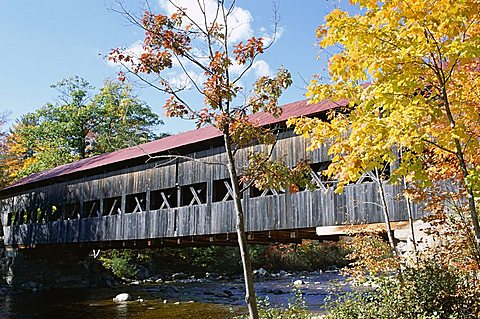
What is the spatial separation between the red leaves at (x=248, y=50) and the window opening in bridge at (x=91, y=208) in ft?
41.4

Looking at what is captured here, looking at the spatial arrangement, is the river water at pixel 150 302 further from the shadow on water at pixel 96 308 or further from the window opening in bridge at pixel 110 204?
the window opening in bridge at pixel 110 204

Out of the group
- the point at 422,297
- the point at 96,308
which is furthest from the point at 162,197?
the point at 422,297

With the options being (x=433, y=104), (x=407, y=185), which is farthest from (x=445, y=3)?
(x=407, y=185)

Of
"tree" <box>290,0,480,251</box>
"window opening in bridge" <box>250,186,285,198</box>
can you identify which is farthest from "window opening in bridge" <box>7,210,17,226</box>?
"tree" <box>290,0,480,251</box>

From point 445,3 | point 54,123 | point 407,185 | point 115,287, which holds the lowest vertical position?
point 115,287

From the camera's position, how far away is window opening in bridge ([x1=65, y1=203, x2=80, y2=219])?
677 inches

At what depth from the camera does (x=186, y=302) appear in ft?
44.6

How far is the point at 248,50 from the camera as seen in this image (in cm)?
452

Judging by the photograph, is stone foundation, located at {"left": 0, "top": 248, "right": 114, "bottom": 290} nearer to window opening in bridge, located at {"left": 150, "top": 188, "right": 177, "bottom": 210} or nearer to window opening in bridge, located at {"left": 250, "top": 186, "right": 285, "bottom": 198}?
window opening in bridge, located at {"left": 150, "top": 188, "right": 177, "bottom": 210}

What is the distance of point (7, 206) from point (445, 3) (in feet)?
65.0

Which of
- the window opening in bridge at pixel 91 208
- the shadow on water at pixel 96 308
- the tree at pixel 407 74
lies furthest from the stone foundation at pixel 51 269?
the tree at pixel 407 74

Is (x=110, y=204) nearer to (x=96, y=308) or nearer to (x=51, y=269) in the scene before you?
(x=96, y=308)

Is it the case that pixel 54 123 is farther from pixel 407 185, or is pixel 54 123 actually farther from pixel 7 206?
pixel 407 185

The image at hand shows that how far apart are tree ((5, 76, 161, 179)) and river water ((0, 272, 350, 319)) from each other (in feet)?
30.5
